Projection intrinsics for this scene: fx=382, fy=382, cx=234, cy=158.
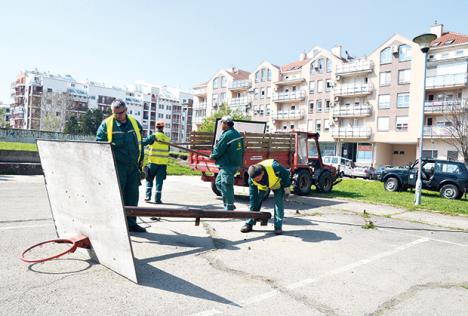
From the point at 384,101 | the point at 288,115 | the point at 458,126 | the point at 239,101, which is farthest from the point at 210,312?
the point at 239,101

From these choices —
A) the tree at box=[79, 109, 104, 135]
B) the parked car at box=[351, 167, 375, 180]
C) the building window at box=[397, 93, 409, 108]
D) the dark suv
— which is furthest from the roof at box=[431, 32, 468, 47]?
the tree at box=[79, 109, 104, 135]

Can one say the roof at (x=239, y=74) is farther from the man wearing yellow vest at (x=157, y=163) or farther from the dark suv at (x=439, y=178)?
the man wearing yellow vest at (x=157, y=163)

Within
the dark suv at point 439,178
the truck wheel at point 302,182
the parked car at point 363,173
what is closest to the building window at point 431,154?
the parked car at point 363,173

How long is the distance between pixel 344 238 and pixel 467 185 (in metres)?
12.0

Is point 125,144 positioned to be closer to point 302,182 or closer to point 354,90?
point 302,182

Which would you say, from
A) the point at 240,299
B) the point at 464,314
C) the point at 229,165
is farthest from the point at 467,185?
the point at 240,299

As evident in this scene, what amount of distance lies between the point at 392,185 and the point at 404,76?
109ft

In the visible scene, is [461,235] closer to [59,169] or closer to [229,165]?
[229,165]

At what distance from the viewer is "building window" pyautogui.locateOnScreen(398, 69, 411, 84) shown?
150 feet

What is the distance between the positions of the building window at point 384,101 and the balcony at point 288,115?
1222 cm

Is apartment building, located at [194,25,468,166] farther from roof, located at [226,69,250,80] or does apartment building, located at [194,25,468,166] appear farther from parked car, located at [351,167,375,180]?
parked car, located at [351,167,375,180]

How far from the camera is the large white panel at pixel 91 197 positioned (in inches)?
145

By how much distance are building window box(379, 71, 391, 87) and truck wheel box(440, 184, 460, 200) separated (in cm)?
3507

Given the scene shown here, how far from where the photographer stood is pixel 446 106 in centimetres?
4159
